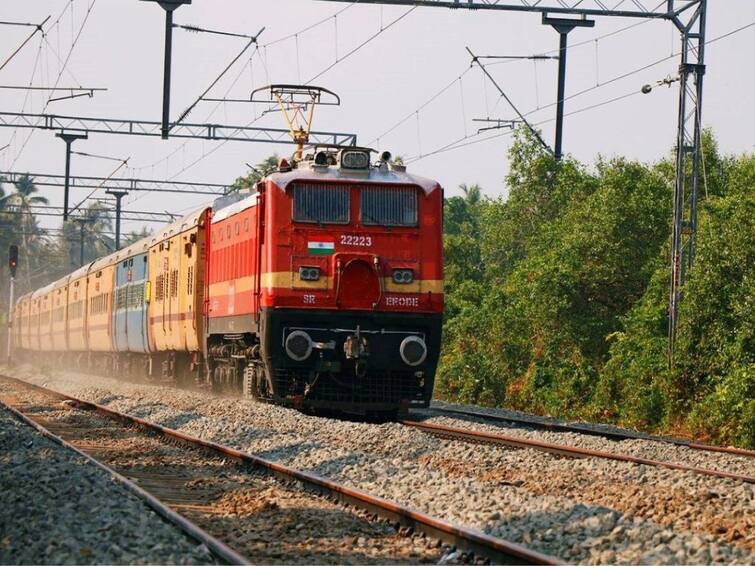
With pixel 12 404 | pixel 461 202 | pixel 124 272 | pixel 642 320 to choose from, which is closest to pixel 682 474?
pixel 642 320

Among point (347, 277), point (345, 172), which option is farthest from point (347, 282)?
point (345, 172)

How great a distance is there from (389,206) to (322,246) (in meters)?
1.19

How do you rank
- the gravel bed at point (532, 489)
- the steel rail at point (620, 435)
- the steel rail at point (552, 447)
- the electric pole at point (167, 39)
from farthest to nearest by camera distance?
the electric pole at point (167, 39) < the steel rail at point (620, 435) < the steel rail at point (552, 447) < the gravel bed at point (532, 489)

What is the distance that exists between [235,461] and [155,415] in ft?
24.5

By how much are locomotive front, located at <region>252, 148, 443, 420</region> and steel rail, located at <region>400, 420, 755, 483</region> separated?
1.21 m

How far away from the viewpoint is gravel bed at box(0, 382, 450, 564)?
8.60 meters

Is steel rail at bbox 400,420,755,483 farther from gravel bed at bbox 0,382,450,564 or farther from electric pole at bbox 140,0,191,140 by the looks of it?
electric pole at bbox 140,0,191,140

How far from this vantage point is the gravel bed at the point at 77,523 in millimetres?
7926

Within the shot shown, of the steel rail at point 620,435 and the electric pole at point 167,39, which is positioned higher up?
the electric pole at point 167,39

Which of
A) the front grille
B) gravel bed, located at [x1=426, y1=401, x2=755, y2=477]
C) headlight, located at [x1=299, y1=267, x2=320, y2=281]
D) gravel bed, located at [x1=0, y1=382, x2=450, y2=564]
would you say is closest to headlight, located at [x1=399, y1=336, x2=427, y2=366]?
the front grille

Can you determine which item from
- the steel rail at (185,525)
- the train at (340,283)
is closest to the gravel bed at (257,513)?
the steel rail at (185,525)

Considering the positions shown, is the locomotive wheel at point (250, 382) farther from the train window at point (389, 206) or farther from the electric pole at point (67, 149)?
the electric pole at point (67, 149)

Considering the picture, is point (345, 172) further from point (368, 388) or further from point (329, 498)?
point (329, 498)

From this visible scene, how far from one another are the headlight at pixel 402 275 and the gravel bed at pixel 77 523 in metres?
7.10
